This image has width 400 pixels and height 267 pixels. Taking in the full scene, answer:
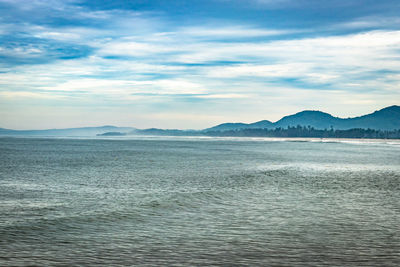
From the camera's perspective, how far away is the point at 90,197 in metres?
28.5

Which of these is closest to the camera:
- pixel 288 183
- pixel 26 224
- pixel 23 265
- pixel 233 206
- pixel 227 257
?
pixel 23 265

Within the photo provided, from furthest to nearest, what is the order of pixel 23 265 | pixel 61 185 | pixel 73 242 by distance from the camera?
pixel 61 185, pixel 73 242, pixel 23 265

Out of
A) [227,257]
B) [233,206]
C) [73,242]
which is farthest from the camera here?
[233,206]

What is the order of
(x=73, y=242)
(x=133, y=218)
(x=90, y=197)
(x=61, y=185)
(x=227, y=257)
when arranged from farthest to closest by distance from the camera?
(x=61, y=185)
(x=90, y=197)
(x=133, y=218)
(x=73, y=242)
(x=227, y=257)

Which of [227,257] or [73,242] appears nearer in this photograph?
[227,257]

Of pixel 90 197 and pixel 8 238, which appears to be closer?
pixel 8 238

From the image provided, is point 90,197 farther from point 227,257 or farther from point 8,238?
point 227,257

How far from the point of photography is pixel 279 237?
1745 cm

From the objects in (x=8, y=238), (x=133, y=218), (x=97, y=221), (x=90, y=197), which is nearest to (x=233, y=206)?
(x=133, y=218)

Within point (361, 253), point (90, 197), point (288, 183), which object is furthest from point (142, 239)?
point (288, 183)

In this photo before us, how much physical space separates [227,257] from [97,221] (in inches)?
342

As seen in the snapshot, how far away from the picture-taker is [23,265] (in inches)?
537

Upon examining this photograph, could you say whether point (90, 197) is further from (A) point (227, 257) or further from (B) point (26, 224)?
(A) point (227, 257)

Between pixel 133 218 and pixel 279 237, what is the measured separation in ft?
26.7
